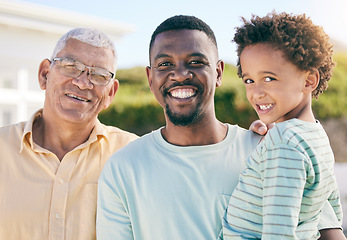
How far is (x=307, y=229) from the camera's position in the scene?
195cm

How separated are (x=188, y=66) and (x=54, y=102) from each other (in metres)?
1.07

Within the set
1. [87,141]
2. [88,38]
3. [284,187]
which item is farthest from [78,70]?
[284,187]

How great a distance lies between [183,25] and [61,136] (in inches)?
46.2

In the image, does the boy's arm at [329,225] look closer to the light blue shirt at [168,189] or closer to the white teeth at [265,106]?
the light blue shirt at [168,189]

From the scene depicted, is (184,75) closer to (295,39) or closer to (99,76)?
(295,39)

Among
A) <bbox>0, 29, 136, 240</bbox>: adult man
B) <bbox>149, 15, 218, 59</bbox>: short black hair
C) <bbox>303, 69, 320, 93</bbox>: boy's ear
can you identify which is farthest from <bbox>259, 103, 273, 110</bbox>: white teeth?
<bbox>0, 29, 136, 240</bbox>: adult man

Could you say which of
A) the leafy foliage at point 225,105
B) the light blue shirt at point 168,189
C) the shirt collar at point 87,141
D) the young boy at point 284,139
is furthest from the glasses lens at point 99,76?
the leafy foliage at point 225,105

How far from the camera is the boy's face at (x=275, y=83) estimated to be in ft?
7.04

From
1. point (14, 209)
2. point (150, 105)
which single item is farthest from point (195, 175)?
point (150, 105)

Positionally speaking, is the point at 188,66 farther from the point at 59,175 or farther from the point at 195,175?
the point at 59,175

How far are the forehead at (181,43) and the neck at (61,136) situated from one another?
811 millimetres

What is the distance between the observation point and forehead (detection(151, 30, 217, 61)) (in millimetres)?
2438

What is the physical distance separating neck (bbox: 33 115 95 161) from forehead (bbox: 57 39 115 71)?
0.45 metres

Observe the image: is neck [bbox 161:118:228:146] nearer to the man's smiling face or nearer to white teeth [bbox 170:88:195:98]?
the man's smiling face
